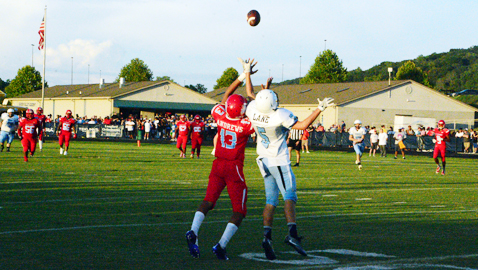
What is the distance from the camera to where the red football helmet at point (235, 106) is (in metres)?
6.82

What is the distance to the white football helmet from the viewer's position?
6.70 metres

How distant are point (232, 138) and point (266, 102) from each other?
0.55 metres

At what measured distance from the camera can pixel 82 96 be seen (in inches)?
2504

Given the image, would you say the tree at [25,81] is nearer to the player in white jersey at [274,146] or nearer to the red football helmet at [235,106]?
the red football helmet at [235,106]

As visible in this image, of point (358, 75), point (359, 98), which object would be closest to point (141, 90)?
point (359, 98)

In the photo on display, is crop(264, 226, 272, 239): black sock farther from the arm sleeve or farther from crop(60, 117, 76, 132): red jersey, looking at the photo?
crop(60, 117, 76, 132): red jersey

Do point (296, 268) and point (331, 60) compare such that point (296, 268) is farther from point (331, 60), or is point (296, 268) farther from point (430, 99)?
point (331, 60)

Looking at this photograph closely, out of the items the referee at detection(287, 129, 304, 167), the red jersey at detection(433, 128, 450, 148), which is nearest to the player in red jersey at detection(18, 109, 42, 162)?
the referee at detection(287, 129, 304, 167)

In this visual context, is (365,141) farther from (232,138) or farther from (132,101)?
(232,138)

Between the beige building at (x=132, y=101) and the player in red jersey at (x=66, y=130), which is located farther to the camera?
the beige building at (x=132, y=101)

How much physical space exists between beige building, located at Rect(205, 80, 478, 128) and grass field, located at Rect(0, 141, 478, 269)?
4148 centimetres

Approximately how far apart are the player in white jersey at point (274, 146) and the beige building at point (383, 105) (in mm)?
50090

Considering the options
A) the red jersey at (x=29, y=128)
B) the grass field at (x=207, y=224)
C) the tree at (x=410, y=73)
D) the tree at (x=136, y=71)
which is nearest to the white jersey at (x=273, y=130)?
the grass field at (x=207, y=224)

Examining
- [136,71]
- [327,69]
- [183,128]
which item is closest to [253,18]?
[183,128]
